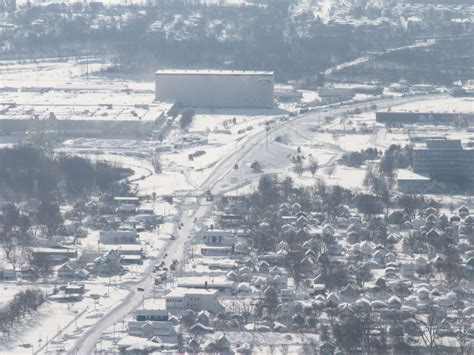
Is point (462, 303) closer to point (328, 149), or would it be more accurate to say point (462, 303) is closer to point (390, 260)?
point (390, 260)

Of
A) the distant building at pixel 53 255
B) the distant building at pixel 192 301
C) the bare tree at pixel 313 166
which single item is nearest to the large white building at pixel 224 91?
the bare tree at pixel 313 166

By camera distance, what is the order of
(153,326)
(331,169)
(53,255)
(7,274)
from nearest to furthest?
1. (153,326)
2. (7,274)
3. (53,255)
4. (331,169)

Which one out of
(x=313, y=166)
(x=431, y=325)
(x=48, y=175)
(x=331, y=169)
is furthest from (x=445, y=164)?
(x=431, y=325)

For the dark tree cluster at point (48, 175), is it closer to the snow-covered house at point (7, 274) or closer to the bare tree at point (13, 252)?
the bare tree at point (13, 252)

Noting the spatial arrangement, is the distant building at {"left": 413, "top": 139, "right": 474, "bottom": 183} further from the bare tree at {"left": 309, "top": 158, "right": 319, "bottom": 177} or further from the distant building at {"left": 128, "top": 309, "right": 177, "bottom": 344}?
the distant building at {"left": 128, "top": 309, "right": 177, "bottom": 344}

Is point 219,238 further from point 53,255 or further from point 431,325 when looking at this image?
point 431,325

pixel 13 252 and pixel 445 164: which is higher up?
pixel 445 164

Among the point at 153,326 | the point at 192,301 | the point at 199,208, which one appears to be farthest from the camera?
the point at 199,208
